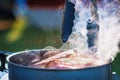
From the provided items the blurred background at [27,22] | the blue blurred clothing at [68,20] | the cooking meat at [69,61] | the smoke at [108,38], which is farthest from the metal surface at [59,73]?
the blurred background at [27,22]

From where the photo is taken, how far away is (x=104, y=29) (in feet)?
6.23

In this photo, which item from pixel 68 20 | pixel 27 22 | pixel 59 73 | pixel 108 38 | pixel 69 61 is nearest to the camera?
pixel 59 73

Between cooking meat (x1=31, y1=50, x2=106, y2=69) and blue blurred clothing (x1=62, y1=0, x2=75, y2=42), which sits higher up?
blue blurred clothing (x1=62, y1=0, x2=75, y2=42)

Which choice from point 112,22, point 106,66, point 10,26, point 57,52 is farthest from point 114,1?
point 10,26

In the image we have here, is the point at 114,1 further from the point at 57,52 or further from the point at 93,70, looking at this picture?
the point at 93,70

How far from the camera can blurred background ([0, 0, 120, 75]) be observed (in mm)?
6285

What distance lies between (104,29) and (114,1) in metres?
1.04

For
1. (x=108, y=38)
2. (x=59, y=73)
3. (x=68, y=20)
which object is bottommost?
(x=59, y=73)

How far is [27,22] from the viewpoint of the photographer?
8.16 meters

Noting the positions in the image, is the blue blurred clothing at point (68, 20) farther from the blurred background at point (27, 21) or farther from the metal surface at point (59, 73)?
the blurred background at point (27, 21)

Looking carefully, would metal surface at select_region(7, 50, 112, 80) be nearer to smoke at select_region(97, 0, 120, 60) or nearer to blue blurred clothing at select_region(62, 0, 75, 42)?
smoke at select_region(97, 0, 120, 60)

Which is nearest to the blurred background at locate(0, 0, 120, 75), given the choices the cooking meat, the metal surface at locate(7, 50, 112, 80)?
the cooking meat

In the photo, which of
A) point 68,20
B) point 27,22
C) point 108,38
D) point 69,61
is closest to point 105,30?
point 108,38

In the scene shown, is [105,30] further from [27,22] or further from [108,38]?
[27,22]
